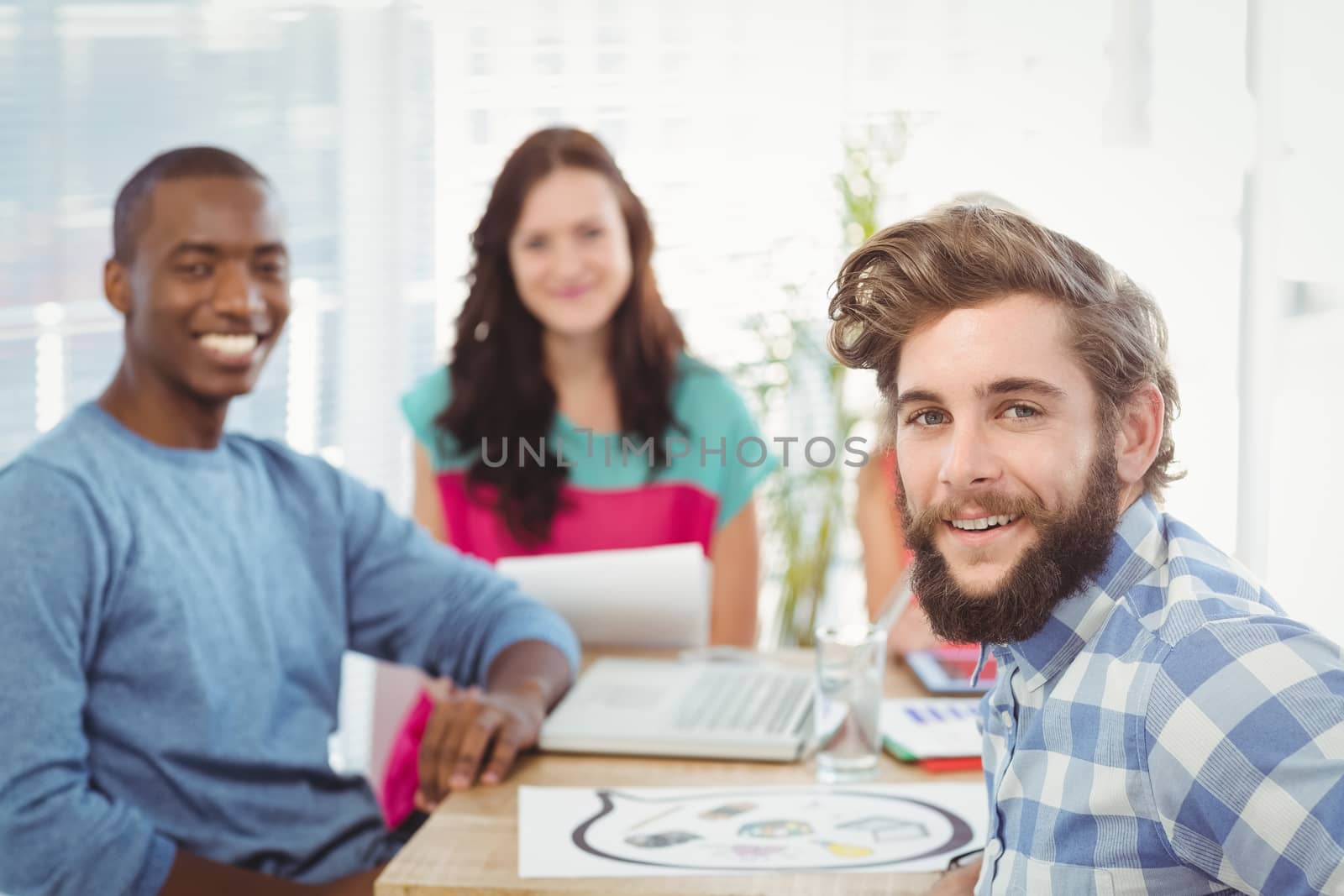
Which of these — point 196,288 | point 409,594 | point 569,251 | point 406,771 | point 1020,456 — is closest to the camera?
point 1020,456

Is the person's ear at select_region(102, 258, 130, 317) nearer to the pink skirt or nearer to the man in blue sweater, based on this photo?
the man in blue sweater

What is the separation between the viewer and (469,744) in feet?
4.37

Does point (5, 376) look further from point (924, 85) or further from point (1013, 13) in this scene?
point (1013, 13)

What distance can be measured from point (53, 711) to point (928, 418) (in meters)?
0.90

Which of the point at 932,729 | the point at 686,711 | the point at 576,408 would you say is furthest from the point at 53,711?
the point at 576,408

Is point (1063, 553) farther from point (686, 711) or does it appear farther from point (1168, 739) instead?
point (686, 711)

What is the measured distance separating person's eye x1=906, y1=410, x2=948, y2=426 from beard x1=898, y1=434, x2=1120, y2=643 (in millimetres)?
60

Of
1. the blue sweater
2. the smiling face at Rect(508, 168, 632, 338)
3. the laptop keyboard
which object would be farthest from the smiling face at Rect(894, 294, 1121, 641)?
the smiling face at Rect(508, 168, 632, 338)

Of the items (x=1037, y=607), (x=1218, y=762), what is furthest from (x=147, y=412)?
(x=1218, y=762)

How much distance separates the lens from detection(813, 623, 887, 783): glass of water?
134 cm

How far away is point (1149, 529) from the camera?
→ 93cm

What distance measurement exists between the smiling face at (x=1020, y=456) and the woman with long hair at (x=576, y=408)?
1.40 meters

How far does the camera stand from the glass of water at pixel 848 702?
134 cm

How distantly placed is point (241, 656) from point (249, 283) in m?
0.44
